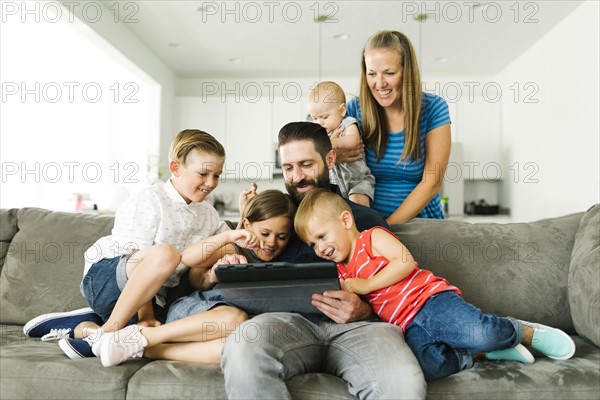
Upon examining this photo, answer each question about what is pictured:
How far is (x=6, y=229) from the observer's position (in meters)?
2.23

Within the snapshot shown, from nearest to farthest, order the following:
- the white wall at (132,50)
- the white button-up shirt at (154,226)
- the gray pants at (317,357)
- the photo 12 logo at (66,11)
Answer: the gray pants at (317,357) → the white button-up shirt at (154,226) → the photo 12 logo at (66,11) → the white wall at (132,50)

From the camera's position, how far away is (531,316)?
1.98m

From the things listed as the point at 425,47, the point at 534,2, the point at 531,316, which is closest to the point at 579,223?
the point at 531,316

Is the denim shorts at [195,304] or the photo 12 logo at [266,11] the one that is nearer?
the denim shorts at [195,304]

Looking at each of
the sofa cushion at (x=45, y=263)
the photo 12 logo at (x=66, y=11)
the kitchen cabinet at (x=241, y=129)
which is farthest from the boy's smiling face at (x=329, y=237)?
the kitchen cabinet at (x=241, y=129)

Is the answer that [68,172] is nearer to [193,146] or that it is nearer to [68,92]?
[68,92]

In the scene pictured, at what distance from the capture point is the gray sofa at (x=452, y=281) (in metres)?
1.46

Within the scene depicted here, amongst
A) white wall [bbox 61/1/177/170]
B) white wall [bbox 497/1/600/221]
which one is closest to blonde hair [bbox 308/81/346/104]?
white wall [bbox 61/1/177/170]

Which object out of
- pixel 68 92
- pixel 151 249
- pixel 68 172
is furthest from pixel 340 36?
pixel 151 249

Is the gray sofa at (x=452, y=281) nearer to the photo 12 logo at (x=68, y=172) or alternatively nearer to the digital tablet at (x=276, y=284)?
the digital tablet at (x=276, y=284)

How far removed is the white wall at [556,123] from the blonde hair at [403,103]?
2.79 m

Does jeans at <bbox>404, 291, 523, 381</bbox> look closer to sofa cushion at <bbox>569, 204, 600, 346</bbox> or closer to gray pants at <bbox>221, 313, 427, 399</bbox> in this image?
gray pants at <bbox>221, 313, 427, 399</bbox>

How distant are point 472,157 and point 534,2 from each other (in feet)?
7.85

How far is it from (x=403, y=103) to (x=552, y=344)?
1115 millimetres
